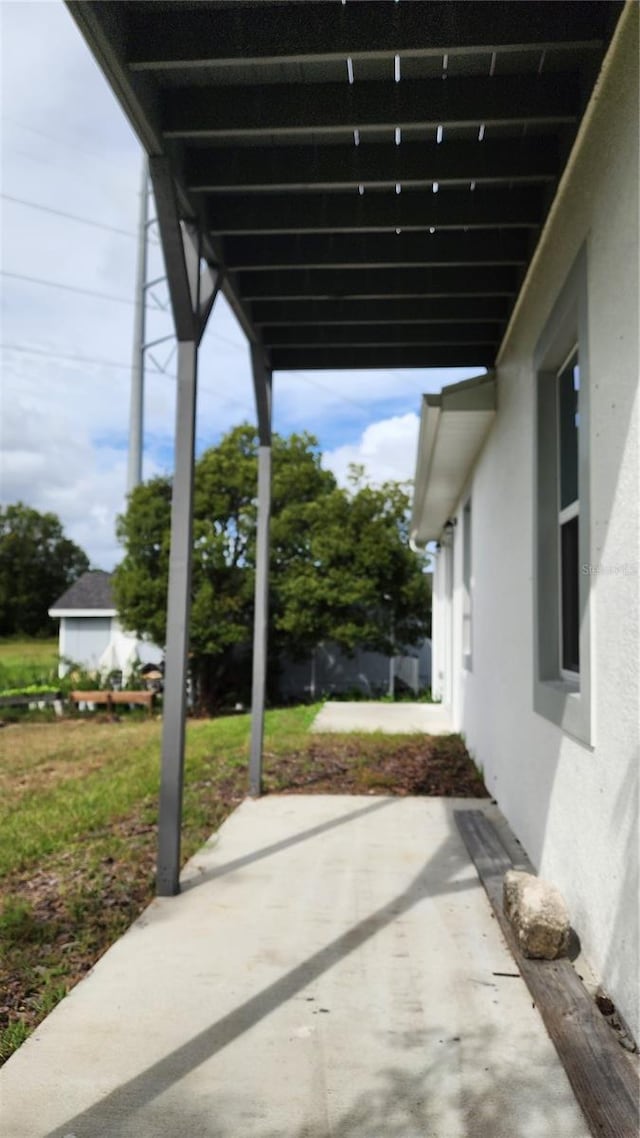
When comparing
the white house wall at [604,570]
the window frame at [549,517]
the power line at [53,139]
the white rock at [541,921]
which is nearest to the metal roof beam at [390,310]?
the white house wall at [604,570]

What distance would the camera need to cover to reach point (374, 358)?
667cm

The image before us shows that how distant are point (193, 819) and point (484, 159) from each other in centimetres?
452

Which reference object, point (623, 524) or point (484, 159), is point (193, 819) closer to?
point (623, 524)

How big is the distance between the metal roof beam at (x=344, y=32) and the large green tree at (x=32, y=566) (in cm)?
595

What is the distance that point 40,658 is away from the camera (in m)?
8.65

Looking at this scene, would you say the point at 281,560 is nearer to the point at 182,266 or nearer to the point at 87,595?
the point at 87,595

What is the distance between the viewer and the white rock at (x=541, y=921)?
10.0ft

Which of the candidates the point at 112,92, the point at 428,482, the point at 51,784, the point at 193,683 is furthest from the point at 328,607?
the point at 112,92

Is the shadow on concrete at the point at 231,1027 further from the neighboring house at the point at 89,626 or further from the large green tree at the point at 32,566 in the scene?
the neighboring house at the point at 89,626

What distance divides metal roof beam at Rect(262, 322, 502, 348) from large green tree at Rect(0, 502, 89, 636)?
427cm

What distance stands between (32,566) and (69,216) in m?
10.9

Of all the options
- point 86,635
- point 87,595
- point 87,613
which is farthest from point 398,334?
point 86,635

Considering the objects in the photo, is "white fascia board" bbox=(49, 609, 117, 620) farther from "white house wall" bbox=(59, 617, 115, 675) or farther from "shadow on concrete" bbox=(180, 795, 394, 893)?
"shadow on concrete" bbox=(180, 795, 394, 893)

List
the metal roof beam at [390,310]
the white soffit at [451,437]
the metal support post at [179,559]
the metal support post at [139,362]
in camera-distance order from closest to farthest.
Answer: the metal support post at [179,559], the metal roof beam at [390,310], the white soffit at [451,437], the metal support post at [139,362]
